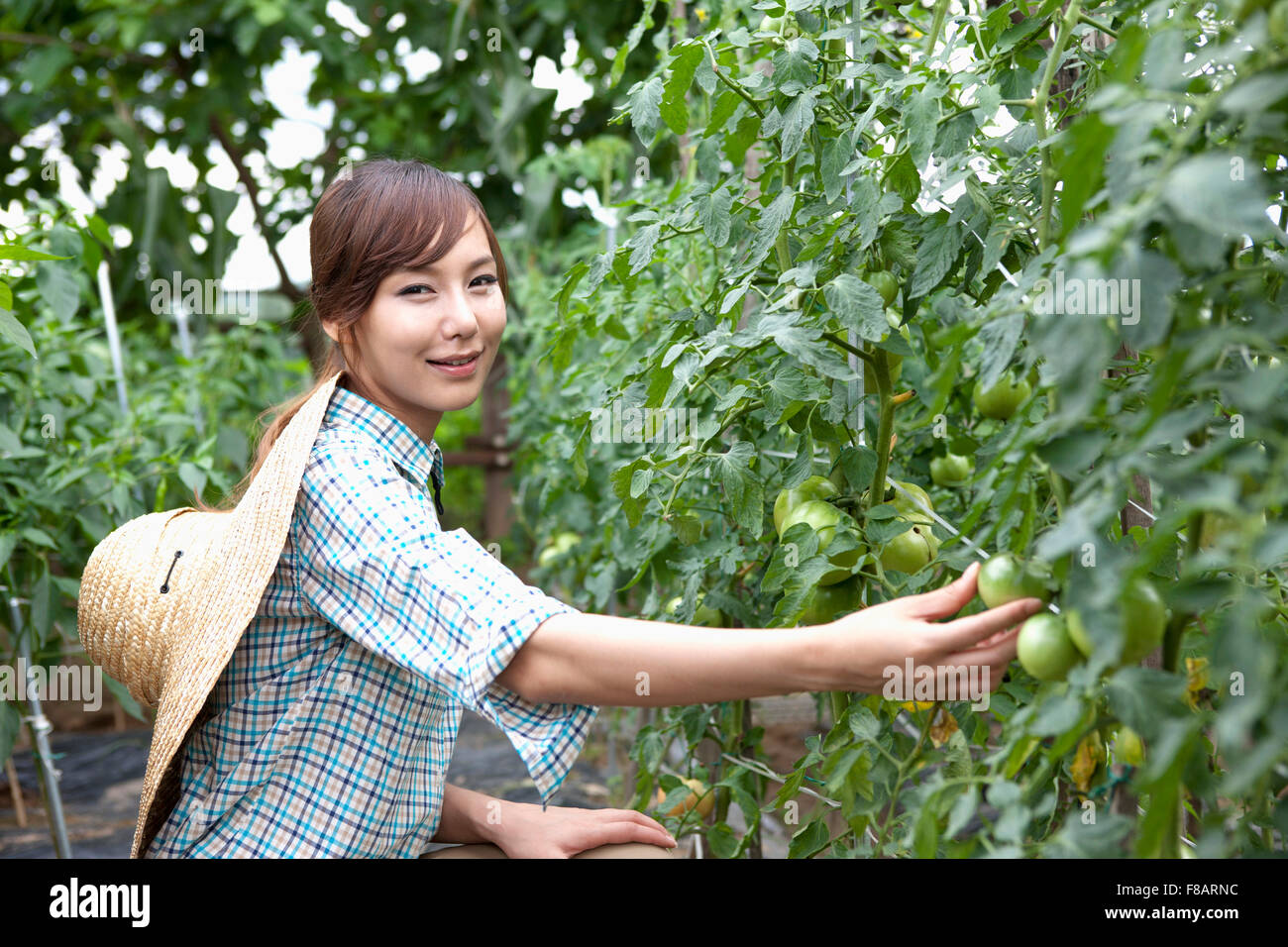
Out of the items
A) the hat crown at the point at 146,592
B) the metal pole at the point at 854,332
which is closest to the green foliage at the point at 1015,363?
the metal pole at the point at 854,332

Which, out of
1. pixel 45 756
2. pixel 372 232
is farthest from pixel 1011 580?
pixel 45 756

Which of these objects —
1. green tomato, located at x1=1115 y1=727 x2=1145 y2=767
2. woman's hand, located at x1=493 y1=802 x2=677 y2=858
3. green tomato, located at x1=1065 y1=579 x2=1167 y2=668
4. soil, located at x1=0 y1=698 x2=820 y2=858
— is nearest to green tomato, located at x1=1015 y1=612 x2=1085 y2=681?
green tomato, located at x1=1065 y1=579 x2=1167 y2=668

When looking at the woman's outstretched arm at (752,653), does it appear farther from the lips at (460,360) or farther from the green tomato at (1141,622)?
the lips at (460,360)

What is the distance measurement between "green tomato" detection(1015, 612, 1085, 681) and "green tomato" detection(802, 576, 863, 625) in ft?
0.98

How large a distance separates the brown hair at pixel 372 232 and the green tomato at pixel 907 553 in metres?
0.45

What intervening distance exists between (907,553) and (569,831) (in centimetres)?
39

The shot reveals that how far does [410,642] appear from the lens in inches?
31.0

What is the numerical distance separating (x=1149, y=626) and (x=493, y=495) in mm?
3554

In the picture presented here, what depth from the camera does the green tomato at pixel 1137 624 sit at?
20.8 inches

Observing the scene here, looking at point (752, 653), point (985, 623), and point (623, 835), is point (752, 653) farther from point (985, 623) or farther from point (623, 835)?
point (623, 835)

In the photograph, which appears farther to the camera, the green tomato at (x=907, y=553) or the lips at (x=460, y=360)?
the lips at (x=460, y=360)

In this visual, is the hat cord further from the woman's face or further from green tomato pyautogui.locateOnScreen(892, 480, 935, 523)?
green tomato pyautogui.locateOnScreen(892, 480, 935, 523)
